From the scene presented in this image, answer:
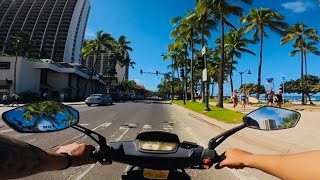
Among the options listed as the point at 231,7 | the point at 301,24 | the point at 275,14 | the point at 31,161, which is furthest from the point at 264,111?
the point at 301,24

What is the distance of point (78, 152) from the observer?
2.58 metres

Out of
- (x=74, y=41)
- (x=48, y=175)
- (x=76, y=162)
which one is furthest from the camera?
(x=74, y=41)

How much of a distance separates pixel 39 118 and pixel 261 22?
58.3 meters

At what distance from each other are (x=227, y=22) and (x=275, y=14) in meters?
19.2

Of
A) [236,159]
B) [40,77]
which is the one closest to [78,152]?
[236,159]

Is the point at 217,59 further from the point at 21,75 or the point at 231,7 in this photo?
the point at 231,7

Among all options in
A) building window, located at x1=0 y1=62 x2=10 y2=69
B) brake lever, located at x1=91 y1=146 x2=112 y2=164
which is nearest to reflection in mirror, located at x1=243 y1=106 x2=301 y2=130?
brake lever, located at x1=91 y1=146 x2=112 y2=164

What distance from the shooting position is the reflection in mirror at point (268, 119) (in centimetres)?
298

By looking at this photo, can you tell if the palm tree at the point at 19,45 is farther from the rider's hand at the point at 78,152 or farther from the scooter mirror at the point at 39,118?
the rider's hand at the point at 78,152

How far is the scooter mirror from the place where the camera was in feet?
8.79

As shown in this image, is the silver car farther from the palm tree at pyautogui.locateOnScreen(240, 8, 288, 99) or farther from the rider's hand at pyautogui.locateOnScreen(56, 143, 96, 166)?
the rider's hand at pyautogui.locateOnScreen(56, 143, 96, 166)

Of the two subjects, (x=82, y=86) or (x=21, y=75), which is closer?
(x=21, y=75)

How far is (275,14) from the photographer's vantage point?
5766cm

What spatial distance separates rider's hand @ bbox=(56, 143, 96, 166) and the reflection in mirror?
3.66ft
